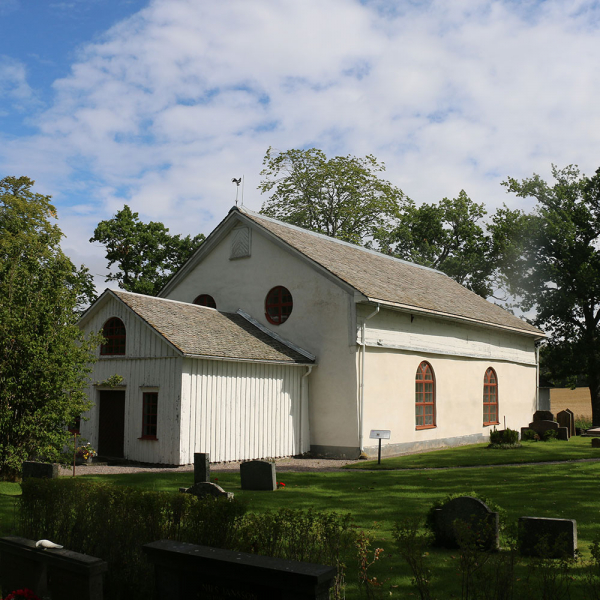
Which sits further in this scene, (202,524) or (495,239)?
(495,239)

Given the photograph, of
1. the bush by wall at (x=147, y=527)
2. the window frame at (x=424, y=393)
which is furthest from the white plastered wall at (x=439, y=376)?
the bush by wall at (x=147, y=527)

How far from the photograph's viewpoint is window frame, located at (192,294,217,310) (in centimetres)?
2586

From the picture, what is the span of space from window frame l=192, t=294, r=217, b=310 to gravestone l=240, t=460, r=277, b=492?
12648mm

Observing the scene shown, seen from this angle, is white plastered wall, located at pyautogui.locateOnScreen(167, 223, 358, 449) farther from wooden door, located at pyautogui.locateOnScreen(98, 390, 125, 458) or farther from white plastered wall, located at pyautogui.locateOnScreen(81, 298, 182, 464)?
wooden door, located at pyautogui.locateOnScreen(98, 390, 125, 458)

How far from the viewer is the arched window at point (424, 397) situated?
78.9 feet

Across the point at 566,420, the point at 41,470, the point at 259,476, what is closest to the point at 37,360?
the point at 41,470

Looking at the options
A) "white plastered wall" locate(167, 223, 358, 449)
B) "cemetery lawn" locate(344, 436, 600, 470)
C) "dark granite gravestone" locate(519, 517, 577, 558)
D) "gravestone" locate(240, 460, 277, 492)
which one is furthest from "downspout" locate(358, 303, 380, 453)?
"dark granite gravestone" locate(519, 517, 577, 558)

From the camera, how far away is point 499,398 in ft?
98.1

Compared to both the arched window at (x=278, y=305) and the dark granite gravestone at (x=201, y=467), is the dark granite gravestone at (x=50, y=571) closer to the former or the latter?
the dark granite gravestone at (x=201, y=467)

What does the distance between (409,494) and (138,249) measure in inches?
1391

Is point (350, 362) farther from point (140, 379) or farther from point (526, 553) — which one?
point (526, 553)

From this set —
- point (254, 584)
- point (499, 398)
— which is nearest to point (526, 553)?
point (254, 584)

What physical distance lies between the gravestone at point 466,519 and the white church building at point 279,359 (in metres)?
10.7

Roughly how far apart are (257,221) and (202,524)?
18589 millimetres
